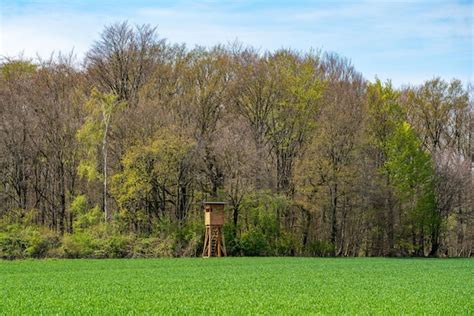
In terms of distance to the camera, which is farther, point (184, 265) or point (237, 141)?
point (237, 141)

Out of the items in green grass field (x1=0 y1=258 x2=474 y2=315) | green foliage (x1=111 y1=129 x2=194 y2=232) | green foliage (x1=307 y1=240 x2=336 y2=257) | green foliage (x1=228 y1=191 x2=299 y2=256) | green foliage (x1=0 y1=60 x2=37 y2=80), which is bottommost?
green grass field (x1=0 y1=258 x2=474 y2=315)

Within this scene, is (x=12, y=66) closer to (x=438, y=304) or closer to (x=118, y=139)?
(x=118, y=139)

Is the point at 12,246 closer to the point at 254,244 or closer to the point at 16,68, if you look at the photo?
the point at 16,68

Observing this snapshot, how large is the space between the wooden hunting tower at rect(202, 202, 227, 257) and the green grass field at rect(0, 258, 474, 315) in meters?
11.6

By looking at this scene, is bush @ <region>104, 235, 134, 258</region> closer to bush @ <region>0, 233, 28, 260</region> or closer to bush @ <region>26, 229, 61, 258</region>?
bush @ <region>26, 229, 61, 258</region>

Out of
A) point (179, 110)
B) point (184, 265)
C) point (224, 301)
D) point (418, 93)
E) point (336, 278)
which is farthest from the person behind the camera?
point (418, 93)

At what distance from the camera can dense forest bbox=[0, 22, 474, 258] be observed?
51344 millimetres

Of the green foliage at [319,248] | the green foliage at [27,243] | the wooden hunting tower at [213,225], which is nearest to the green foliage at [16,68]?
the green foliage at [27,243]

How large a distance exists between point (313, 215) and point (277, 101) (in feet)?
31.8

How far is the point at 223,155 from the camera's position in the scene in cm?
5356

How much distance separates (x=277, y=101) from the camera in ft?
185

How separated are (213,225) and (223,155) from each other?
5.82 metres

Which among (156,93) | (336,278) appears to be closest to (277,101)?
(156,93)

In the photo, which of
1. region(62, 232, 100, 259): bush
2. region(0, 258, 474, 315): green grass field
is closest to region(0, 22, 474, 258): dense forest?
region(62, 232, 100, 259): bush
